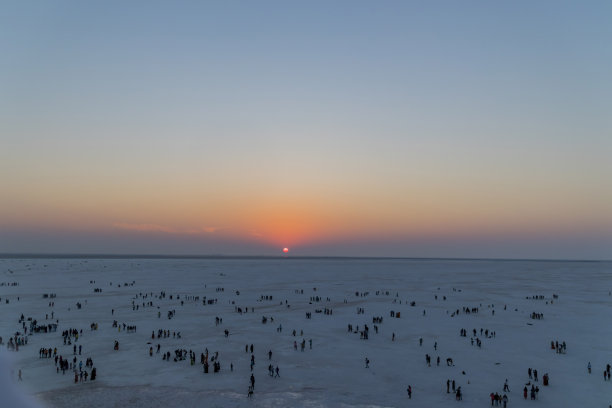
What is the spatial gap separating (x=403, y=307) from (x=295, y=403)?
3402cm

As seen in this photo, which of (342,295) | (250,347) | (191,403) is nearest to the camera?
(191,403)

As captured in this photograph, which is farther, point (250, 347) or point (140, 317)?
point (140, 317)

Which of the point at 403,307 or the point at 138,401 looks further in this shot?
the point at 403,307

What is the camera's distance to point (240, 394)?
21.7m

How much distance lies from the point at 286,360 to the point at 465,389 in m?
11.2

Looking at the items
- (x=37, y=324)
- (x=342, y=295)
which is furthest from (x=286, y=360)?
(x=342, y=295)

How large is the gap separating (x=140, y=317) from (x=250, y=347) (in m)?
18.0

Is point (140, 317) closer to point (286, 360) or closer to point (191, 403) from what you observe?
point (286, 360)

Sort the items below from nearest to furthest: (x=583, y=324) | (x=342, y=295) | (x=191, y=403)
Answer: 1. (x=191, y=403)
2. (x=583, y=324)
3. (x=342, y=295)

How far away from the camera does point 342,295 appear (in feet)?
210

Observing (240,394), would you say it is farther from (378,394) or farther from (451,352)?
(451,352)

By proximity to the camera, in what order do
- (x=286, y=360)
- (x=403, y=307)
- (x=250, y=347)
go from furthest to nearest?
(x=403, y=307) < (x=250, y=347) < (x=286, y=360)

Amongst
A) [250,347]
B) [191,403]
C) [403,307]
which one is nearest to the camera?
[191,403]

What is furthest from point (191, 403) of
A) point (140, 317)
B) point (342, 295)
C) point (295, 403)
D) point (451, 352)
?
point (342, 295)
